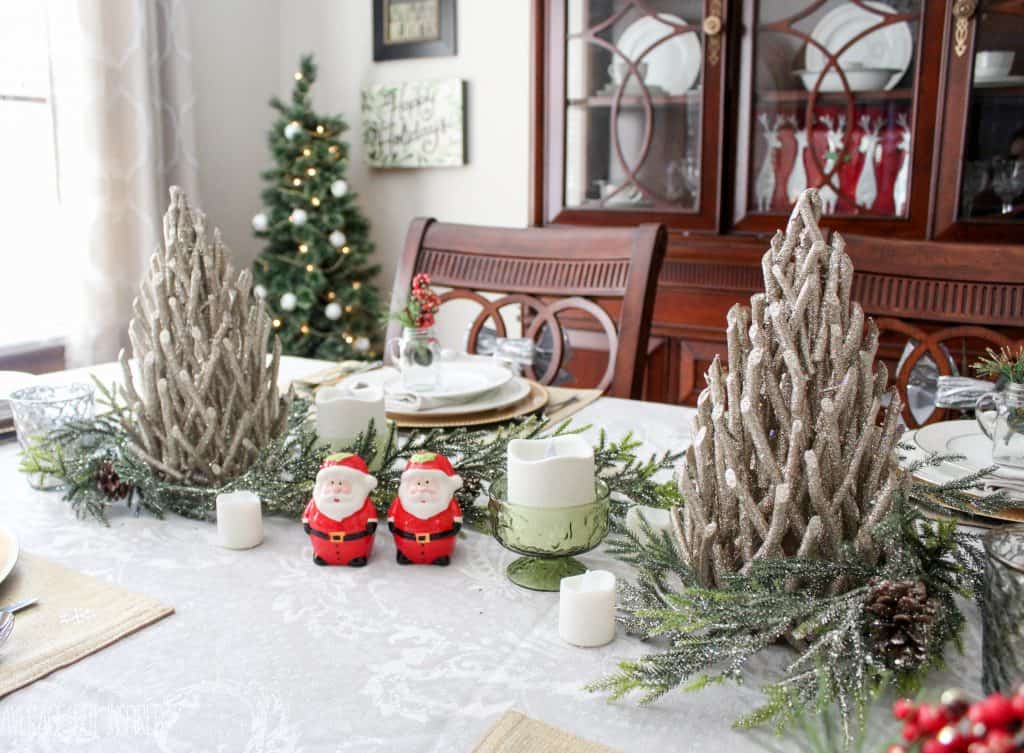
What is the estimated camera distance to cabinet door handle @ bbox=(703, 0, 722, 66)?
2142 millimetres

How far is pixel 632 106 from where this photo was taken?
235cm

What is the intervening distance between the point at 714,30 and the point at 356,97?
5.03ft

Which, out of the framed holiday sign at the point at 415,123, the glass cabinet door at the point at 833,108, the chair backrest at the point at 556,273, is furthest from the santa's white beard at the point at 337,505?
the framed holiday sign at the point at 415,123

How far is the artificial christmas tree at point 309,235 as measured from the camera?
114 inches

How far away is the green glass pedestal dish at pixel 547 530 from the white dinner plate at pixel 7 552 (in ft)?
1.20

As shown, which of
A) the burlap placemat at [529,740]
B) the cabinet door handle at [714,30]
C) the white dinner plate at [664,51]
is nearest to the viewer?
the burlap placemat at [529,740]

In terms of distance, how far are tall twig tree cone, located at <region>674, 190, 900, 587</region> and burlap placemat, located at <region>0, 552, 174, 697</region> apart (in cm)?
40

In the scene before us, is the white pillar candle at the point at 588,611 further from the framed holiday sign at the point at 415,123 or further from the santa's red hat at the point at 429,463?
the framed holiday sign at the point at 415,123

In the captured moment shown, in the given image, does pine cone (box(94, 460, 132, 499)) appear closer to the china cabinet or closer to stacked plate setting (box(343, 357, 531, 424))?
stacked plate setting (box(343, 357, 531, 424))

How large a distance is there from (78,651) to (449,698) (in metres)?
0.25

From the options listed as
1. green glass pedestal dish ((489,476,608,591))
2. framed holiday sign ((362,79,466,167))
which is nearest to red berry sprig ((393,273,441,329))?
green glass pedestal dish ((489,476,608,591))

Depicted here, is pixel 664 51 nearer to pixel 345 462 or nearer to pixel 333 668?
pixel 345 462

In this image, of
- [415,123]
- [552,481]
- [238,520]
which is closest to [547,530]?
[552,481]

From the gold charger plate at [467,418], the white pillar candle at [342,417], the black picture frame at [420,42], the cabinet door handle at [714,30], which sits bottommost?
the gold charger plate at [467,418]
